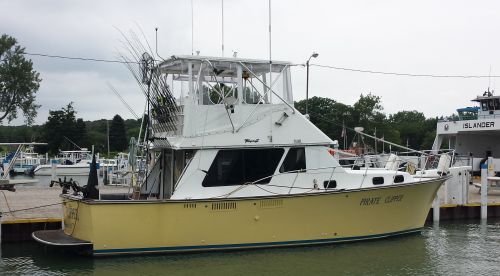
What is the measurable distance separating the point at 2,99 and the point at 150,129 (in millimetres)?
41253

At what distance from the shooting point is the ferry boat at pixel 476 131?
3152cm

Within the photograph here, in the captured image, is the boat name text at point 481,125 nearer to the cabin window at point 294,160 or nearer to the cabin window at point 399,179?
the cabin window at point 399,179

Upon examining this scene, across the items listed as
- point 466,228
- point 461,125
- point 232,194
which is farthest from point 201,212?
point 461,125

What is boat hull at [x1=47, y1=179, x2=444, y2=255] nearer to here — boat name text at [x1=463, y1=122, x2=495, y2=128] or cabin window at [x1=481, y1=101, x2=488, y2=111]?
boat name text at [x1=463, y1=122, x2=495, y2=128]

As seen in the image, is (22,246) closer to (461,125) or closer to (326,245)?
(326,245)

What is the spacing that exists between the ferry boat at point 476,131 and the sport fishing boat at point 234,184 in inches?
780

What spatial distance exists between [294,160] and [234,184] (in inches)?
60.2

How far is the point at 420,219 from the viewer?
14.3 metres

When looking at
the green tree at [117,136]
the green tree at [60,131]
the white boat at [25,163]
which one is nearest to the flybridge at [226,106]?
the white boat at [25,163]

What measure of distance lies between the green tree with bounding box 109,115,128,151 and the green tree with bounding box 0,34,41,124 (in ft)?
112

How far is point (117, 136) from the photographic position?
8500cm

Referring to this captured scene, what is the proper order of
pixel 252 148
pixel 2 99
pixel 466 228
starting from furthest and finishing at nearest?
1. pixel 2 99
2. pixel 466 228
3. pixel 252 148

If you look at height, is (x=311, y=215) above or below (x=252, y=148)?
below

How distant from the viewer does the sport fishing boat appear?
11.8 metres
